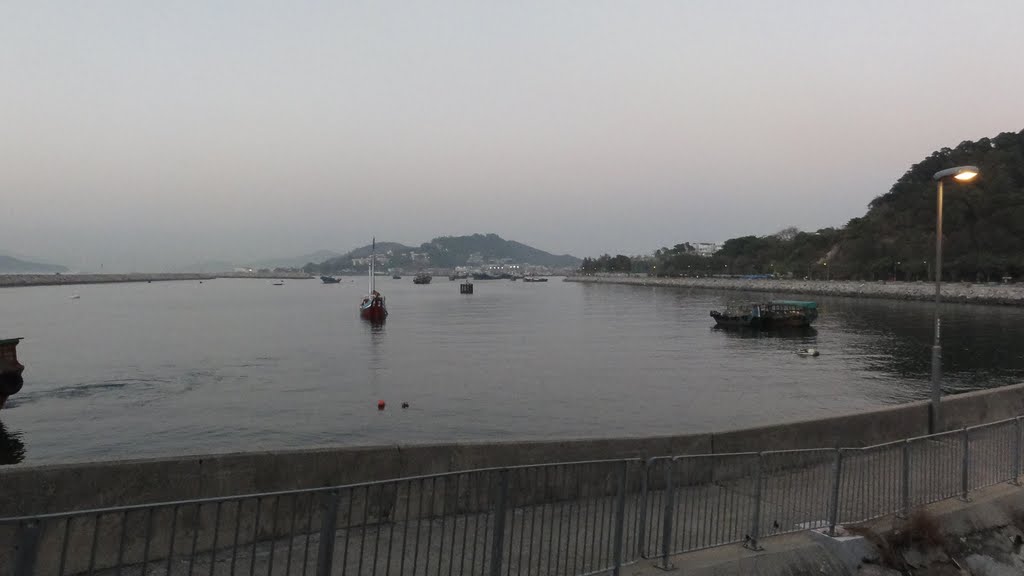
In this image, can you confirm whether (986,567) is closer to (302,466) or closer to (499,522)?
(499,522)

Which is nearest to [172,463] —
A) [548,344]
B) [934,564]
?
[934,564]

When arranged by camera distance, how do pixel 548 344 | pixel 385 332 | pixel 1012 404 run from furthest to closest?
pixel 385 332 < pixel 548 344 < pixel 1012 404

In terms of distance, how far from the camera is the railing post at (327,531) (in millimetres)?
4594

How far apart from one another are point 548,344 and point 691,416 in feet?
90.5

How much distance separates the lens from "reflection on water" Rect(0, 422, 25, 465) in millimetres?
21062

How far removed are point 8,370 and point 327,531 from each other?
27.4 metres

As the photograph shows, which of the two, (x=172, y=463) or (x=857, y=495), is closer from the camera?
(x=172, y=463)

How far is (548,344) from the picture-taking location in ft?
178

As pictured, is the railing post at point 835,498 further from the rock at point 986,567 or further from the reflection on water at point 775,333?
the reflection on water at point 775,333

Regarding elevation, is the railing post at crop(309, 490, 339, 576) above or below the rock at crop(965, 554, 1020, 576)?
above

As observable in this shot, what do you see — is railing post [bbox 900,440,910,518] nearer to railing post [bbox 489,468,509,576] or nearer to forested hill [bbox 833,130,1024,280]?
railing post [bbox 489,468,509,576]

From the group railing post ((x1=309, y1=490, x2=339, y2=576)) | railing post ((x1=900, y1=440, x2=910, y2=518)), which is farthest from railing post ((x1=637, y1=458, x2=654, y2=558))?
railing post ((x1=900, y1=440, x2=910, y2=518))

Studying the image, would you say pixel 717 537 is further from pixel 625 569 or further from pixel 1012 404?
pixel 1012 404

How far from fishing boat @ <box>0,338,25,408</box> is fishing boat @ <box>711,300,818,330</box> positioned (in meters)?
59.8
